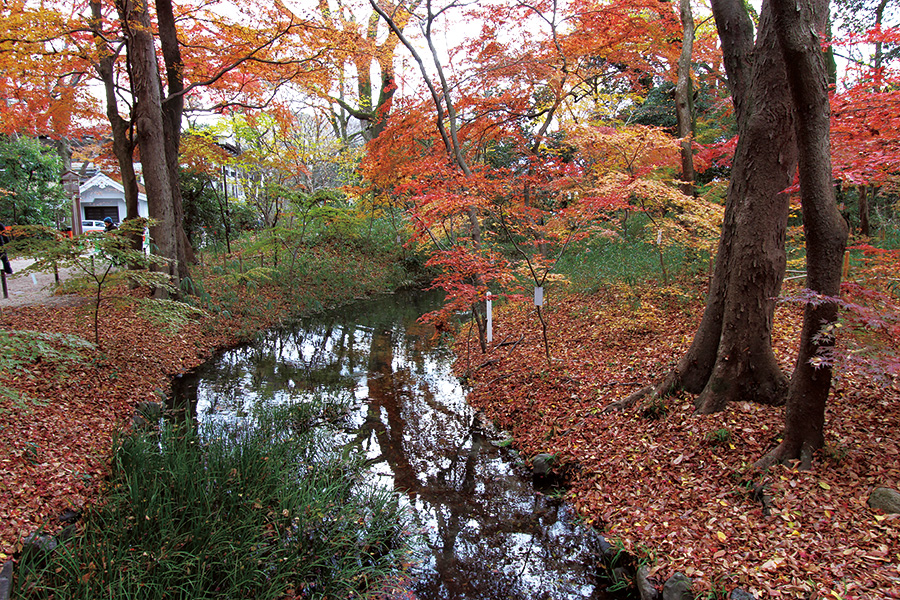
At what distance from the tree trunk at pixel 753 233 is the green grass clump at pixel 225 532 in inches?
128

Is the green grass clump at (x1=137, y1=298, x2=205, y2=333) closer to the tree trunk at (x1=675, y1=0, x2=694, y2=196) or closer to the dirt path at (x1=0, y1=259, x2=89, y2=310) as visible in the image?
the dirt path at (x1=0, y1=259, x2=89, y2=310)

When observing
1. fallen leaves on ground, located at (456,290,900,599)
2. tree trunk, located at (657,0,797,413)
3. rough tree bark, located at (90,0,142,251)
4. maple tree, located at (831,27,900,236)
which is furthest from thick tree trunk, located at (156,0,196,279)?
maple tree, located at (831,27,900,236)

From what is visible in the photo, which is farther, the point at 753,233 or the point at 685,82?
the point at 685,82

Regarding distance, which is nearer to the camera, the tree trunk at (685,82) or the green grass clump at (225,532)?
the green grass clump at (225,532)

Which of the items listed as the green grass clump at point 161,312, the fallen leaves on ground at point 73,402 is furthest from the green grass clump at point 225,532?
the green grass clump at point 161,312

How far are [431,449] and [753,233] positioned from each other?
155 inches

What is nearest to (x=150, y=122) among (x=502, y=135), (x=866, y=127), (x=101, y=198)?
(x=502, y=135)

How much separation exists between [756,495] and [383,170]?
7.93 m

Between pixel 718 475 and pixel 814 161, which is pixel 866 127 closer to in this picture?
pixel 814 161

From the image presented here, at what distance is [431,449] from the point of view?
5.37 meters

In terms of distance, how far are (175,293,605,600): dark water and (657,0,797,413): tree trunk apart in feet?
6.51

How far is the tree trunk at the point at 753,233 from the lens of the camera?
3826 mm

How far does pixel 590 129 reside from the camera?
8859 millimetres

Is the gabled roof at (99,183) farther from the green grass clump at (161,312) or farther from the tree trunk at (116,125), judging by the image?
the green grass clump at (161,312)
